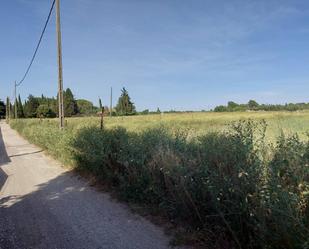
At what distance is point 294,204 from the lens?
2.95m

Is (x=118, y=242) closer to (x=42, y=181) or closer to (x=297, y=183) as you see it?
(x=297, y=183)

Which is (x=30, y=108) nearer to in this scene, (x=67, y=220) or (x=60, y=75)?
(x=60, y=75)

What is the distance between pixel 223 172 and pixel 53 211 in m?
3.07

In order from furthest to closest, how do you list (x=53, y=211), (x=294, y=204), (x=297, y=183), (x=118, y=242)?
(x=53, y=211)
(x=118, y=242)
(x=297, y=183)
(x=294, y=204)

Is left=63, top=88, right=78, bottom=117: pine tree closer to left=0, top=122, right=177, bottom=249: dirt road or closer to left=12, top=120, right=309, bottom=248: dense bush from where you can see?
left=0, top=122, right=177, bottom=249: dirt road

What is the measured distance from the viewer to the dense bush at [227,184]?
122 inches

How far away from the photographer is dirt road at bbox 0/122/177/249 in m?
4.03

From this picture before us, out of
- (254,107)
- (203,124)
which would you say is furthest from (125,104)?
(203,124)

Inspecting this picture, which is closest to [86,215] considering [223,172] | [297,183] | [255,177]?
[223,172]

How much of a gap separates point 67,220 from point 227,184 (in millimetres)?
2635

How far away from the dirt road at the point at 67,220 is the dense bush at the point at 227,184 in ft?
1.68

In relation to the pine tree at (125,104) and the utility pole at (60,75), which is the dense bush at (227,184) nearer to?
the utility pole at (60,75)

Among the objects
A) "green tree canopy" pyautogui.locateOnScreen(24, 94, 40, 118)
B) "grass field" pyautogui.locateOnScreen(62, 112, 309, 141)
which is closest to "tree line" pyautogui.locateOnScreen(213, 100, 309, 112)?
"grass field" pyautogui.locateOnScreen(62, 112, 309, 141)

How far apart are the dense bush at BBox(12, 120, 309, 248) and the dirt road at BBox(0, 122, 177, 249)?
0.51 metres
